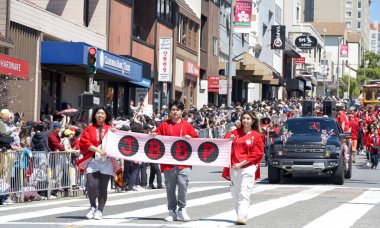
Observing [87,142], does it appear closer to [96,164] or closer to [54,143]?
[96,164]

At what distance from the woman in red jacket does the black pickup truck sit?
955 centimetres

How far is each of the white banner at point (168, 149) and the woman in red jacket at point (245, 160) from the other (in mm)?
344

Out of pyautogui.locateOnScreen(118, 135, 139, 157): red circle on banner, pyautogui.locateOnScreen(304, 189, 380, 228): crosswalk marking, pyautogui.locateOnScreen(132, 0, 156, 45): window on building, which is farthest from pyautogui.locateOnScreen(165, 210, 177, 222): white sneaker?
pyautogui.locateOnScreen(132, 0, 156, 45): window on building

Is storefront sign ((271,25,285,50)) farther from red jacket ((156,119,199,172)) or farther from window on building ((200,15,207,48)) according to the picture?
red jacket ((156,119,199,172))

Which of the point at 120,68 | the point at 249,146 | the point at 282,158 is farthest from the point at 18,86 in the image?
the point at 249,146

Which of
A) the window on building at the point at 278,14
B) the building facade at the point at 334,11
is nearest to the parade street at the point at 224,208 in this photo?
the window on building at the point at 278,14

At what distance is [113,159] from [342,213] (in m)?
4.25

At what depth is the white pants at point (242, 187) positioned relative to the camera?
13.5 meters

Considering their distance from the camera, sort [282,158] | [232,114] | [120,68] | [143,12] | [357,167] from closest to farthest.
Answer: [282,158], [357,167], [120,68], [232,114], [143,12]


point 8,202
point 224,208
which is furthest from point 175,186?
point 8,202

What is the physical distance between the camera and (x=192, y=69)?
2099 inches

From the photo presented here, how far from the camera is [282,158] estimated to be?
23484 millimetres

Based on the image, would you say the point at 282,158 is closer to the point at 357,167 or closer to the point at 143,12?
the point at 357,167

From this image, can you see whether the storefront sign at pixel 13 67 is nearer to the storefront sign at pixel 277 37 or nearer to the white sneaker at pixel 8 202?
the white sneaker at pixel 8 202
